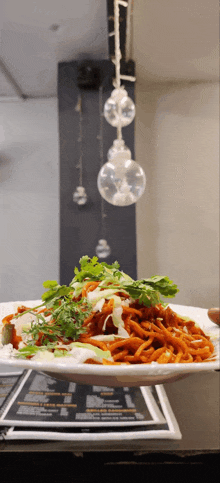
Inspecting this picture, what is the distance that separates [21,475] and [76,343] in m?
0.26

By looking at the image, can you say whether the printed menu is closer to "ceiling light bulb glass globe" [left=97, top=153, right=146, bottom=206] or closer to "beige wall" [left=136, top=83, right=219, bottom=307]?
"ceiling light bulb glass globe" [left=97, top=153, right=146, bottom=206]

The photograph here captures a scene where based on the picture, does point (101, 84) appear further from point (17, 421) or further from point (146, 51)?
point (17, 421)

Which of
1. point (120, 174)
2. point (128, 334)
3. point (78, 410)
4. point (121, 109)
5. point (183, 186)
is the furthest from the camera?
point (183, 186)

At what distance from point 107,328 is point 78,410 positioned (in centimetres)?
21

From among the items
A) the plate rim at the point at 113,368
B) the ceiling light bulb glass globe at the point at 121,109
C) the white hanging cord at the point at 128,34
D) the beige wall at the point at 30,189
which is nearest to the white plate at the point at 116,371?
the plate rim at the point at 113,368

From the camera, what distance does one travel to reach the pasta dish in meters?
0.79

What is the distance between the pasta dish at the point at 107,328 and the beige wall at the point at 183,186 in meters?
3.61

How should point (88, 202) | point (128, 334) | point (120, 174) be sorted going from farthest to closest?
point (88, 202) → point (120, 174) → point (128, 334)

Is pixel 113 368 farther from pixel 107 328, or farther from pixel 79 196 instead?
pixel 79 196

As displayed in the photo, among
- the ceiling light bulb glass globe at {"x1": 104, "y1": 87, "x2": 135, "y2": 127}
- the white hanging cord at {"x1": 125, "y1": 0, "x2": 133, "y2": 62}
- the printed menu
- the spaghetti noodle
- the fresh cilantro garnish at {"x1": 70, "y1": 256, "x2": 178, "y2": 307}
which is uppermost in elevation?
the white hanging cord at {"x1": 125, "y1": 0, "x2": 133, "y2": 62}

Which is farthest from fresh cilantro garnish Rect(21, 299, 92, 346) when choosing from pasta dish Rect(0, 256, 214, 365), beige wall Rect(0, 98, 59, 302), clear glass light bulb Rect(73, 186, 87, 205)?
beige wall Rect(0, 98, 59, 302)

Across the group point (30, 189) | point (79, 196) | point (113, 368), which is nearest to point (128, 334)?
point (113, 368)

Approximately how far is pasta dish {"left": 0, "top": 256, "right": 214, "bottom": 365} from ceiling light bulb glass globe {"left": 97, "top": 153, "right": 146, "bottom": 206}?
1.00 metres

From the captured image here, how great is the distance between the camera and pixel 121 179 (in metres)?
1.95
